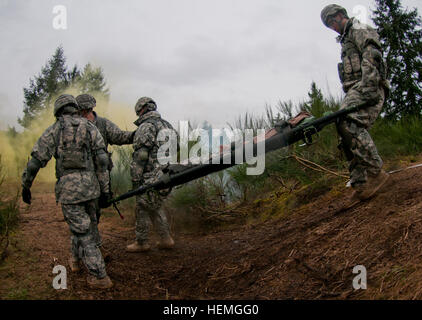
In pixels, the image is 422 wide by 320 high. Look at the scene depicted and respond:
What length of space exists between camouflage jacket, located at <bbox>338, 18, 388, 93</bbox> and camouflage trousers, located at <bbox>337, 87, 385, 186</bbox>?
11cm

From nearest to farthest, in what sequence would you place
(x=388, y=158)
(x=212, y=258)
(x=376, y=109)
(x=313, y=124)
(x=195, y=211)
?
(x=313, y=124) → (x=376, y=109) → (x=212, y=258) → (x=388, y=158) → (x=195, y=211)

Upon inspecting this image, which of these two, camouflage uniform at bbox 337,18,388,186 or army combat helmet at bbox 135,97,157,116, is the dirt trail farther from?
army combat helmet at bbox 135,97,157,116

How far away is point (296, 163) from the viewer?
6215 mm

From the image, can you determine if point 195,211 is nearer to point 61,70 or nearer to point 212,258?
point 212,258

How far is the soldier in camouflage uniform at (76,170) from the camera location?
384cm

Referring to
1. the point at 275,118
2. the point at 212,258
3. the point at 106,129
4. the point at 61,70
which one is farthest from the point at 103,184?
the point at 61,70

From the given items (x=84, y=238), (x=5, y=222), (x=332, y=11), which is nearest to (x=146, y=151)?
(x=84, y=238)

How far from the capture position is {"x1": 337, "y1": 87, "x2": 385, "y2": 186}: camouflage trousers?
3895 mm

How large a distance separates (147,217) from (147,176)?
0.59 meters

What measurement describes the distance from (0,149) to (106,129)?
12408 millimetres

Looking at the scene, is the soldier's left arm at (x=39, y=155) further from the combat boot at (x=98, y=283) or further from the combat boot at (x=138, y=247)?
the combat boot at (x=138, y=247)

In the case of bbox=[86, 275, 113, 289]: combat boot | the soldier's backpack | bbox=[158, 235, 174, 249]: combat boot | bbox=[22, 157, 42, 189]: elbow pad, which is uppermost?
the soldier's backpack

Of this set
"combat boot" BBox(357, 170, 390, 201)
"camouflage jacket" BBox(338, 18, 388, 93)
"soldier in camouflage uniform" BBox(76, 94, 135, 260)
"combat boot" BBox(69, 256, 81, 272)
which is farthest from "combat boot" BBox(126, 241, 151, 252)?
"camouflage jacket" BBox(338, 18, 388, 93)

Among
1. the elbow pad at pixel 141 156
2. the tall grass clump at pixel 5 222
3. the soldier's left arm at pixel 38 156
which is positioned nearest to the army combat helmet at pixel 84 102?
the elbow pad at pixel 141 156
